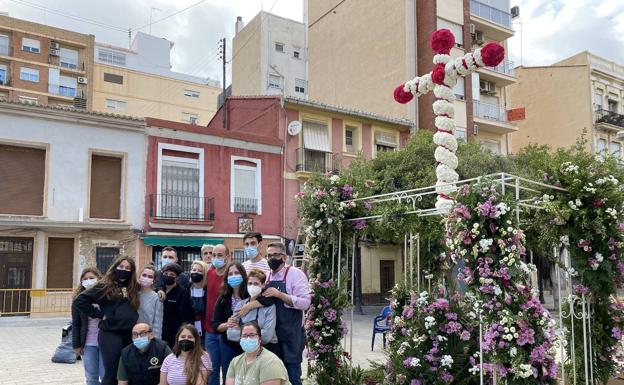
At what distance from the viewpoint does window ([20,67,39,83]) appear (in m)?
36.4

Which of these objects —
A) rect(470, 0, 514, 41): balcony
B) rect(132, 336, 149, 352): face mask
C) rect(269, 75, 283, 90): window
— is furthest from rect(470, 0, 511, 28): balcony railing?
rect(132, 336, 149, 352): face mask

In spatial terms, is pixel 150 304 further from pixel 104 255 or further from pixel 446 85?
pixel 104 255

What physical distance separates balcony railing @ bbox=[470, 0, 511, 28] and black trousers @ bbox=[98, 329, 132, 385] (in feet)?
83.6

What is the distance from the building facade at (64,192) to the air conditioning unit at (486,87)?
1740 centimetres

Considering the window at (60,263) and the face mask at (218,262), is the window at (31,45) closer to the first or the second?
the window at (60,263)

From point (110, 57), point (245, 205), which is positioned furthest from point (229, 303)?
point (110, 57)

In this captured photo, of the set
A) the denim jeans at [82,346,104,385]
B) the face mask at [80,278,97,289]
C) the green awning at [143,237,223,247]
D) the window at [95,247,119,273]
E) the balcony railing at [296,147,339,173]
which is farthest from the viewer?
the balcony railing at [296,147,339,173]

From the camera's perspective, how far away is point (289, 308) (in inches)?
211

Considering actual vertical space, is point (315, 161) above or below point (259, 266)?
above

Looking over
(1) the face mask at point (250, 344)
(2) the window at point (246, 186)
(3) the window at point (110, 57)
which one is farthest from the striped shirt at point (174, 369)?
(3) the window at point (110, 57)

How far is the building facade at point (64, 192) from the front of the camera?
15.9 meters

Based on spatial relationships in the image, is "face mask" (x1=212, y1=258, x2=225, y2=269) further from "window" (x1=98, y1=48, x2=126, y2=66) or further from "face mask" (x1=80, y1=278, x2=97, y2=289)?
"window" (x1=98, y1=48, x2=126, y2=66)

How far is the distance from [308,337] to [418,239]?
187cm

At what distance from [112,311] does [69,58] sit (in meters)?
38.9
